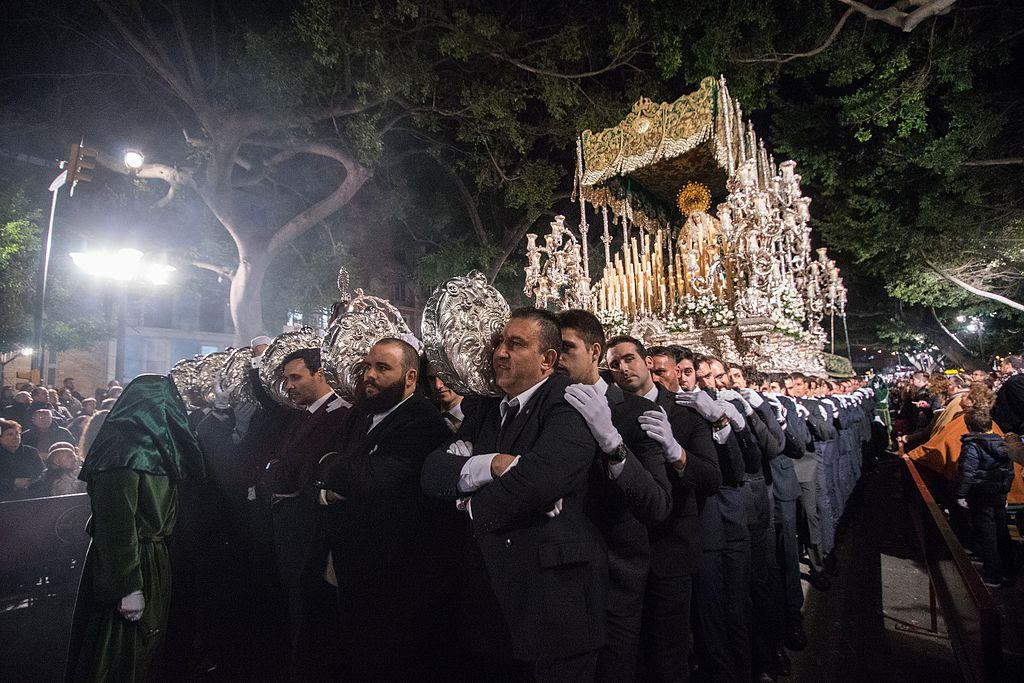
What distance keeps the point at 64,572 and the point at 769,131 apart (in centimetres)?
1658

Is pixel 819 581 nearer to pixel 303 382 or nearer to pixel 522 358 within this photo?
pixel 522 358

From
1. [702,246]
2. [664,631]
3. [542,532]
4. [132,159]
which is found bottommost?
[664,631]

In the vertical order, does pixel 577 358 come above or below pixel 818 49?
below

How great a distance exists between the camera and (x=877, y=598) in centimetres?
527

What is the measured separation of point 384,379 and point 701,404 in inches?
74.4

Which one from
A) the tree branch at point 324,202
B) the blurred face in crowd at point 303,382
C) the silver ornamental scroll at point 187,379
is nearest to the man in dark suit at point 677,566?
the blurred face in crowd at point 303,382

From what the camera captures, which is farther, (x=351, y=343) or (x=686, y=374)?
(x=686, y=374)

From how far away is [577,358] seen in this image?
2533 mm

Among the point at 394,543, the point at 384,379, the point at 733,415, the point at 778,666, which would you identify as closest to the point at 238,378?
the point at 384,379

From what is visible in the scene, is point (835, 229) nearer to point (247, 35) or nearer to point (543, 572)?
point (247, 35)

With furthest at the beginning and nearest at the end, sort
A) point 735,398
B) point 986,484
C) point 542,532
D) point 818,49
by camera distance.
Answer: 1. point 818,49
2. point 986,484
3. point 735,398
4. point 542,532

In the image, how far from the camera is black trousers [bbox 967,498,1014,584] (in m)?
5.71

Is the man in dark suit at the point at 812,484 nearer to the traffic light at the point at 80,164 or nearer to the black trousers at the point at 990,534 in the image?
the black trousers at the point at 990,534

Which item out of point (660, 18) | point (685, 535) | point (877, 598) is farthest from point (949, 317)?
point (685, 535)
